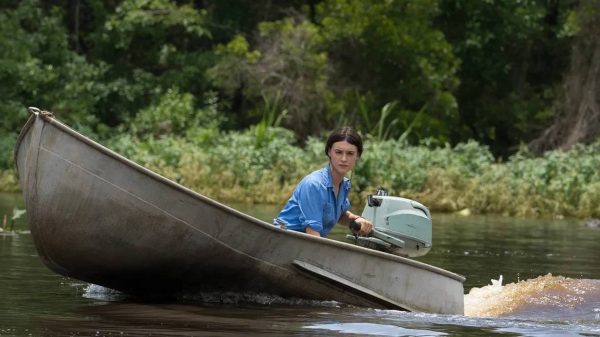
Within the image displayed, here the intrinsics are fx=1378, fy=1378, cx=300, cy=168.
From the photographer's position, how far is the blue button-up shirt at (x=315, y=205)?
9109mm

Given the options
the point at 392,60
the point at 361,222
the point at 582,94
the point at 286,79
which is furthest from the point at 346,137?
the point at 392,60

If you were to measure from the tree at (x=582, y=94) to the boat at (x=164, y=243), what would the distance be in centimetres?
2022

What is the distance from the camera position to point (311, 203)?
911cm

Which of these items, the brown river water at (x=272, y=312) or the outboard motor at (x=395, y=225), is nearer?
the brown river water at (x=272, y=312)

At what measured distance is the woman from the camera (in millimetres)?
9094

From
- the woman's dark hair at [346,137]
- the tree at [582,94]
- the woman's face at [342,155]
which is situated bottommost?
the woman's face at [342,155]

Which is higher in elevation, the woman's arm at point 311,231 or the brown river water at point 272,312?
the woman's arm at point 311,231

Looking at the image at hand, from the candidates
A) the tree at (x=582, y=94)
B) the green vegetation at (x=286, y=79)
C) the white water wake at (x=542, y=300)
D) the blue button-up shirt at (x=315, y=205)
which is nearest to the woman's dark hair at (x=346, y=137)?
the blue button-up shirt at (x=315, y=205)

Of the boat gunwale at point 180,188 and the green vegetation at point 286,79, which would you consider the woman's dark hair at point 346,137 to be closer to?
the boat gunwale at point 180,188

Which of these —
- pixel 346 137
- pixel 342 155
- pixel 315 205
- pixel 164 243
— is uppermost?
pixel 346 137

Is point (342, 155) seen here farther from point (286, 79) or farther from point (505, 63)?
point (505, 63)

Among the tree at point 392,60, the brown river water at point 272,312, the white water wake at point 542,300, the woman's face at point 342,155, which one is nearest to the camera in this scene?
the brown river water at point 272,312

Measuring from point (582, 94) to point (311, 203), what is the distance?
2121cm

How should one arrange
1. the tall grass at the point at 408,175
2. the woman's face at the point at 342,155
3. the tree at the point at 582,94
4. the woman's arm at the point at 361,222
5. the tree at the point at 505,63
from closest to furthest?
the woman's face at the point at 342,155 → the woman's arm at the point at 361,222 → the tall grass at the point at 408,175 → the tree at the point at 582,94 → the tree at the point at 505,63
